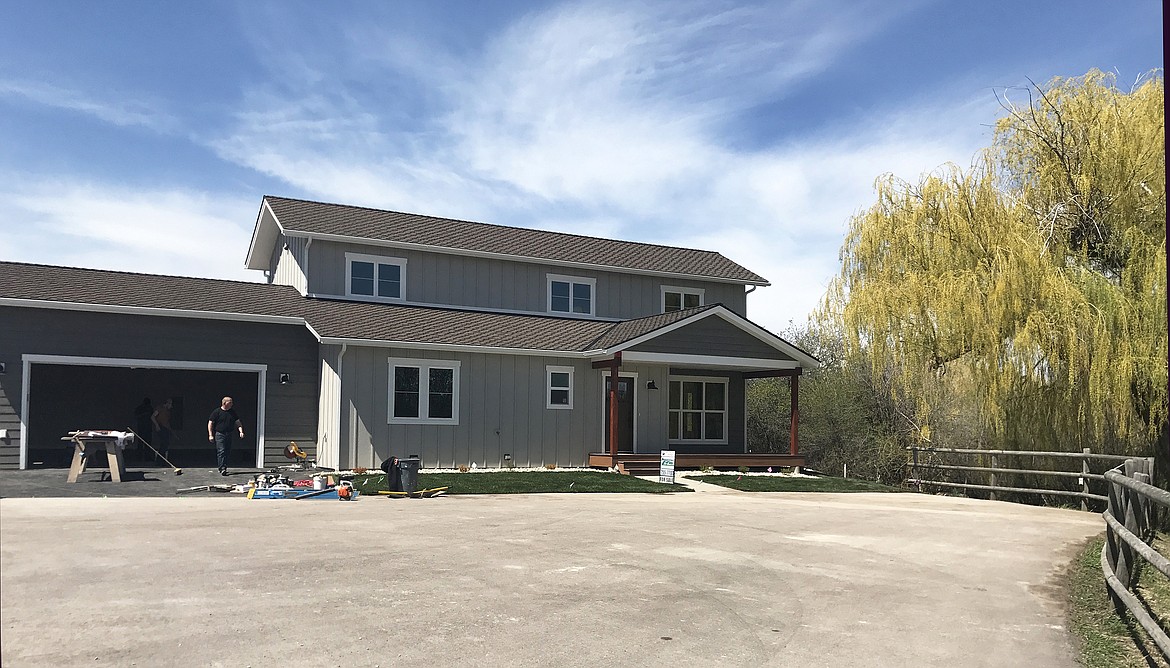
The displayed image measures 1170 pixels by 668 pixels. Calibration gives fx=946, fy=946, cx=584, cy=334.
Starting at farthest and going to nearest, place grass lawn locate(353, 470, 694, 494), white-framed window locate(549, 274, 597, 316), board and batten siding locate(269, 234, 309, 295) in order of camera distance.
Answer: white-framed window locate(549, 274, 597, 316), board and batten siding locate(269, 234, 309, 295), grass lawn locate(353, 470, 694, 494)

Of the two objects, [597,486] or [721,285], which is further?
[721,285]

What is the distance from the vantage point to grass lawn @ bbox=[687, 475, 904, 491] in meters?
21.2

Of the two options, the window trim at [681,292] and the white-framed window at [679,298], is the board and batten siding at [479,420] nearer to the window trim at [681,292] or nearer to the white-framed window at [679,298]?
the window trim at [681,292]

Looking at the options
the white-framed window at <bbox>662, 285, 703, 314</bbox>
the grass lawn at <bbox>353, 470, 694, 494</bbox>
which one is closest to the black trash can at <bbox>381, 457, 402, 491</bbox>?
the grass lawn at <bbox>353, 470, 694, 494</bbox>

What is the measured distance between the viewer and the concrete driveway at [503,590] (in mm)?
6078

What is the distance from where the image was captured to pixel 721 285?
29594 mm

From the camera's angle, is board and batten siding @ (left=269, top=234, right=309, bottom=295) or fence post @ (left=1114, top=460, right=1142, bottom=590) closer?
fence post @ (left=1114, top=460, right=1142, bottom=590)

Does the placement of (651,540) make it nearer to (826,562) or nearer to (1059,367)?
(826,562)

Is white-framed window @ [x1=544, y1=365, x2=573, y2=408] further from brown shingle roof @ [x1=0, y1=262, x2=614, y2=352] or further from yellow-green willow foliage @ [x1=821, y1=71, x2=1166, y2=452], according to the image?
yellow-green willow foliage @ [x1=821, y1=71, x2=1166, y2=452]

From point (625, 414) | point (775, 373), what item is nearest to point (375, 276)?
point (625, 414)

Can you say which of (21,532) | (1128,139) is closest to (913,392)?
(1128,139)

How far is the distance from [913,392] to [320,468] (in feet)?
43.1

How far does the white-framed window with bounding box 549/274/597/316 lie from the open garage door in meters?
8.43

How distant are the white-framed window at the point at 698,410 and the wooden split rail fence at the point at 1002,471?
562cm
